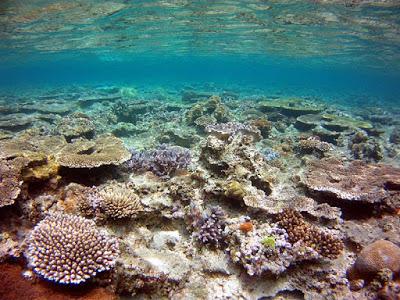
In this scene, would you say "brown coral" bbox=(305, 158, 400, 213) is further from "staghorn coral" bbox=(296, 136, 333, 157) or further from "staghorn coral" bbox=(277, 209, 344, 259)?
"staghorn coral" bbox=(296, 136, 333, 157)

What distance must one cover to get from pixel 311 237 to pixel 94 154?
542 centimetres

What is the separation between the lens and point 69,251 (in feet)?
13.2

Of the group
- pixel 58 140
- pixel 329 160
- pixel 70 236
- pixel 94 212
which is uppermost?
pixel 70 236

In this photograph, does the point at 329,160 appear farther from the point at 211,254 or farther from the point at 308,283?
the point at 211,254

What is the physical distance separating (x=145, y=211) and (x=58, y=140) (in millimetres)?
5012

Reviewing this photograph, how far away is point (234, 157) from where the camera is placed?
6.81 meters

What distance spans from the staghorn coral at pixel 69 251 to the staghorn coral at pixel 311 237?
3.39 m

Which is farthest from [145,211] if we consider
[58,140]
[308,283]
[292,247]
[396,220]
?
[396,220]

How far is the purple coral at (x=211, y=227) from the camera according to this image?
5.22 m

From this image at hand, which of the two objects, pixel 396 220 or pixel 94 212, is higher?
pixel 94 212

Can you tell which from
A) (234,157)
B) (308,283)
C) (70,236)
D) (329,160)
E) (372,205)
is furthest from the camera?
(329,160)

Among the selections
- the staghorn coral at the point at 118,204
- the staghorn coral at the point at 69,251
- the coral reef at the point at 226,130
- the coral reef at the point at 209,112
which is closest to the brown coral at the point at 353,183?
the coral reef at the point at 226,130

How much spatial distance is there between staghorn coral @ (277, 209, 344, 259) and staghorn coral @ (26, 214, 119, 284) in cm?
339

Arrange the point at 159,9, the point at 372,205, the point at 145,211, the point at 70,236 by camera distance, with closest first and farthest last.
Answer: the point at 70,236 < the point at 145,211 < the point at 372,205 < the point at 159,9
